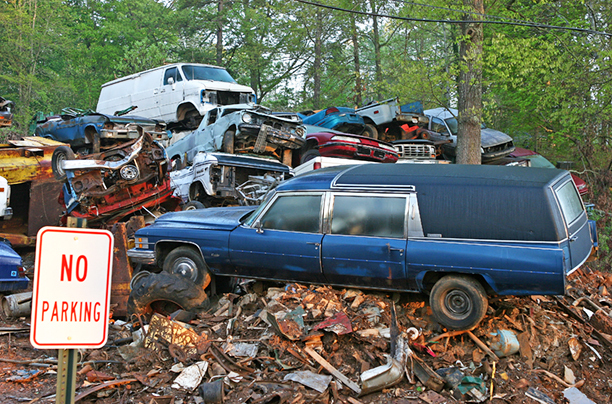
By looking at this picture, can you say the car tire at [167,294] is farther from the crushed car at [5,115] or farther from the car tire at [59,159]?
the crushed car at [5,115]

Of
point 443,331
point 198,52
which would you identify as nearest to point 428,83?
point 443,331

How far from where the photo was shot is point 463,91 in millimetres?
13141

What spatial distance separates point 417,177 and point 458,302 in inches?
56.6

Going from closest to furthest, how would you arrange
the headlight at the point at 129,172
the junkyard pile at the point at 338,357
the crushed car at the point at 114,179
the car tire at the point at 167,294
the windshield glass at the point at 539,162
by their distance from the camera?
the junkyard pile at the point at 338,357
the car tire at the point at 167,294
the crushed car at the point at 114,179
the headlight at the point at 129,172
the windshield glass at the point at 539,162

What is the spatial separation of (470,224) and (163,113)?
14.0 m

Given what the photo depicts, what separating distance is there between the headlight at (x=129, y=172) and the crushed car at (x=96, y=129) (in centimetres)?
378

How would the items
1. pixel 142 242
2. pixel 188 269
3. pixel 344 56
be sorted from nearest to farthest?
pixel 188 269 < pixel 142 242 < pixel 344 56

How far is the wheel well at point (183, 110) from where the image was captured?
16766 mm

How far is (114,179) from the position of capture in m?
10.2

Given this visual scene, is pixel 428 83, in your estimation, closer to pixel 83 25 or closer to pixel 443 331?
pixel 443 331

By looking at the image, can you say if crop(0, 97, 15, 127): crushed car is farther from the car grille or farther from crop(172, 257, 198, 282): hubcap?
the car grille

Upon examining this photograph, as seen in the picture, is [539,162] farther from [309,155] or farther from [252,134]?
[252,134]

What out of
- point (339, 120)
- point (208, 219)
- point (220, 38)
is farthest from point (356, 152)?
point (220, 38)

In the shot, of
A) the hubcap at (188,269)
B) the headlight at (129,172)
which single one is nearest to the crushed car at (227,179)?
the headlight at (129,172)
